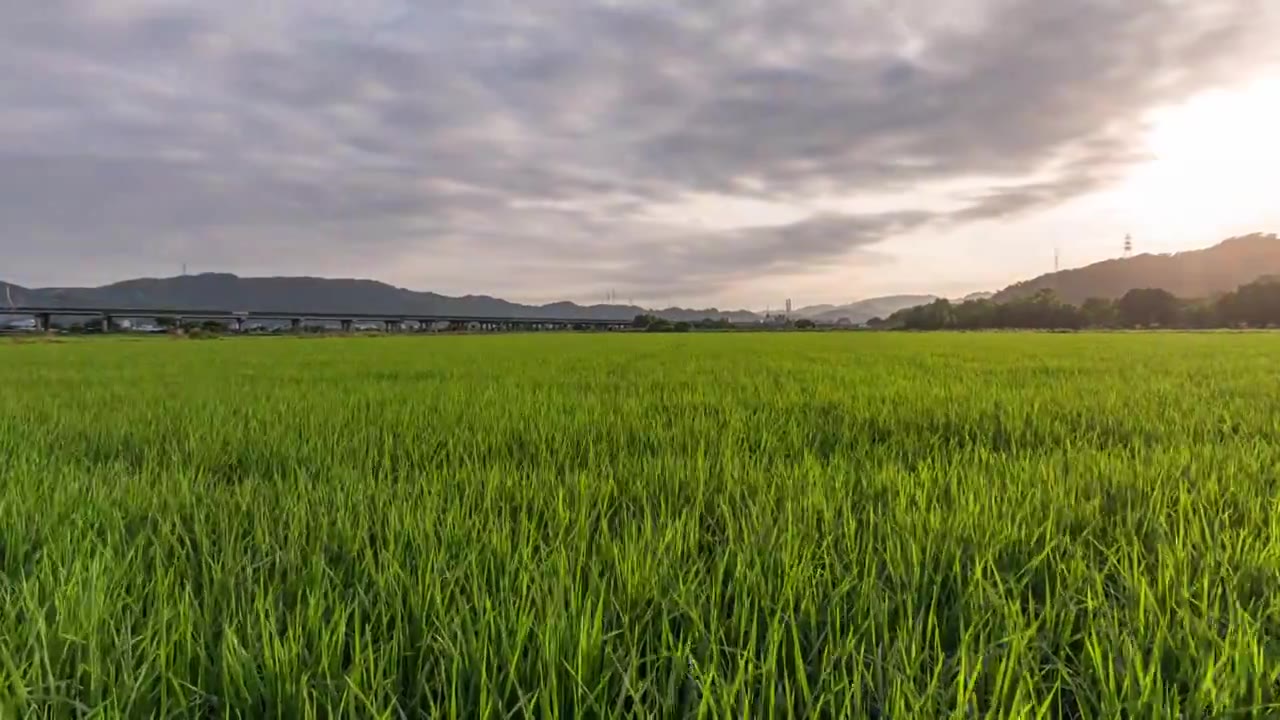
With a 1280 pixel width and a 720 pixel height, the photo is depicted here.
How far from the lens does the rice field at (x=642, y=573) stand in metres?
1.07

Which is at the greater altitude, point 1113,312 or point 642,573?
point 1113,312

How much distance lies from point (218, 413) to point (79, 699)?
14.3 ft

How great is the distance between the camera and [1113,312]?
98250 millimetres

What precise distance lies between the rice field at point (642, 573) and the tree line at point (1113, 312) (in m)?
92.9

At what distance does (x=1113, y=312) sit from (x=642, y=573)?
122m

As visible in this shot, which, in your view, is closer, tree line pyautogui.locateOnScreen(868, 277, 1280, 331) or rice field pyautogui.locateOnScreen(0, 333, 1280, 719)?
rice field pyautogui.locateOnScreen(0, 333, 1280, 719)

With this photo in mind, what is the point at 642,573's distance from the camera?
1490 mm

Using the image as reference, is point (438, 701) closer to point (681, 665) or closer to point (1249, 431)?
point (681, 665)

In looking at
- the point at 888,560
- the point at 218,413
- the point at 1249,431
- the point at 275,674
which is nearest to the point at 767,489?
the point at 888,560

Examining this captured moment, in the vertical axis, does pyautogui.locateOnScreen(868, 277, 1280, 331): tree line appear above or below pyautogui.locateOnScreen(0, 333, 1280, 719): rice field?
above

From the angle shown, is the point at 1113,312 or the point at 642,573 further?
the point at 1113,312

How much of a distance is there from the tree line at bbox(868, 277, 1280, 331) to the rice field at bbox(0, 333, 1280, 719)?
92.9m

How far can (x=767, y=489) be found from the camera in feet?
7.79

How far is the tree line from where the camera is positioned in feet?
276
